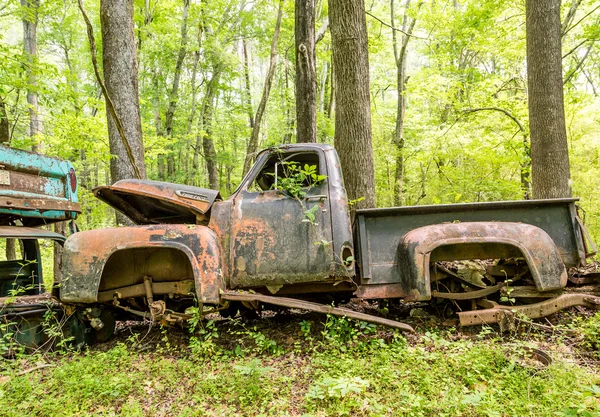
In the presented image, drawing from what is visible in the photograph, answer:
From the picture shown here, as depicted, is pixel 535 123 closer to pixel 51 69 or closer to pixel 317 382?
pixel 317 382

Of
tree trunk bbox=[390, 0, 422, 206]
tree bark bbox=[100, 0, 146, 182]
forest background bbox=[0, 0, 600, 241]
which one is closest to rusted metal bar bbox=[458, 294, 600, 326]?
tree bark bbox=[100, 0, 146, 182]

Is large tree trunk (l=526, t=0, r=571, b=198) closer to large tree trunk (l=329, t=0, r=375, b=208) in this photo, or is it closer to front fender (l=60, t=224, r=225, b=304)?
large tree trunk (l=329, t=0, r=375, b=208)

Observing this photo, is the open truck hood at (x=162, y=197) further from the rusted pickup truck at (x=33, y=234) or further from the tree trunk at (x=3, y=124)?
the tree trunk at (x=3, y=124)

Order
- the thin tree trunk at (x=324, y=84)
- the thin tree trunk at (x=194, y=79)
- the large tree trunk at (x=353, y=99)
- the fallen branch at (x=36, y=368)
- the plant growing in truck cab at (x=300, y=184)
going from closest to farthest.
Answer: the fallen branch at (x=36, y=368), the plant growing in truck cab at (x=300, y=184), the large tree trunk at (x=353, y=99), the thin tree trunk at (x=194, y=79), the thin tree trunk at (x=324, y=84)

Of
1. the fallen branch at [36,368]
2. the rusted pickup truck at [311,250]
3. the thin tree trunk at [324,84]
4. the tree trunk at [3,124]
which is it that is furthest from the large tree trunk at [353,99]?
the thin tree trunk at [324,84]

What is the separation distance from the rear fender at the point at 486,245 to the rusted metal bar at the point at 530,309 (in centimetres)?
22

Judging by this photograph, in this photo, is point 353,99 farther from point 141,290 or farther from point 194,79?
point 194,79

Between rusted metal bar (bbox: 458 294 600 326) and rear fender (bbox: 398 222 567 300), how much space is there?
222mm

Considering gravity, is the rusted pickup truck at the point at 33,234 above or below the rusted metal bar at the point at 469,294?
above

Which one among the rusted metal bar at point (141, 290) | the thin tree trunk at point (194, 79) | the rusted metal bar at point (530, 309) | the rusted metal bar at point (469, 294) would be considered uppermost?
the thin tree trunk at point (194, 79)

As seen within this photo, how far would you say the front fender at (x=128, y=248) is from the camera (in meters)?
3.44

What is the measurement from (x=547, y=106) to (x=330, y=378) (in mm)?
5764

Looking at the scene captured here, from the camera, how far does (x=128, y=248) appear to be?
3.46m

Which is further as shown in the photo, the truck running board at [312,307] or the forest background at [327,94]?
the forest background at [327,94]
